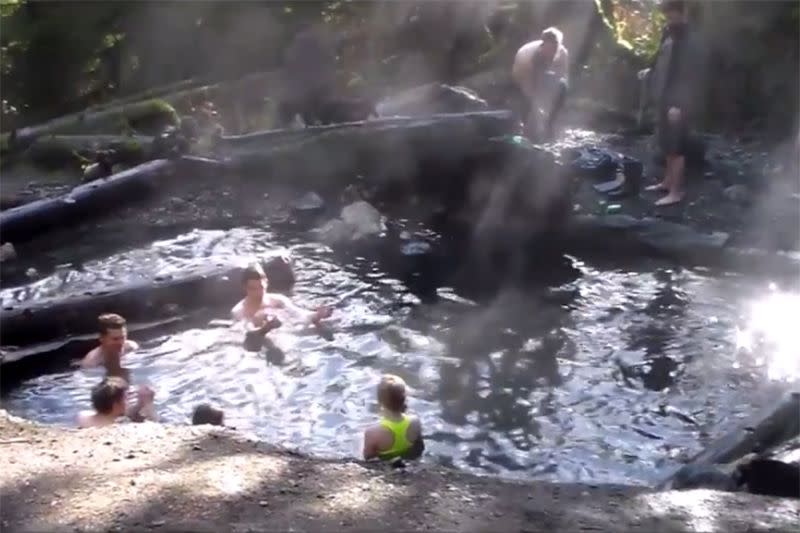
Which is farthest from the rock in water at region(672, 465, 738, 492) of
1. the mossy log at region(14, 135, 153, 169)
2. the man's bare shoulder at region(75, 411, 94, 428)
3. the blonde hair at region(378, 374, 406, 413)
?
the mossy log at region(14, 135, 153, 169)

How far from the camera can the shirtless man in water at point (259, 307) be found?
382 inches

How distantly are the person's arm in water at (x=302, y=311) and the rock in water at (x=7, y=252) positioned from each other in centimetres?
318

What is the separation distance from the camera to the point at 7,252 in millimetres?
11414

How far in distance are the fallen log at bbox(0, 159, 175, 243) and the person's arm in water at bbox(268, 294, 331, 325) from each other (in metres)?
3.12

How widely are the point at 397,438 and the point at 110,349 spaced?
3.04 metres

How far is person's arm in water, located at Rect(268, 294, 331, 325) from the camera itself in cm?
992

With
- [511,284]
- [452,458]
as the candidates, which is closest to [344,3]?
[511,284]

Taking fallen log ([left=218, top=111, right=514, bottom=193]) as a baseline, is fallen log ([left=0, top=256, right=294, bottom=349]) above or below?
below

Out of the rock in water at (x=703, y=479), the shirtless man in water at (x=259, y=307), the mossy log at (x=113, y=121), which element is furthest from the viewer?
the mossy log at (x=113, y=121)

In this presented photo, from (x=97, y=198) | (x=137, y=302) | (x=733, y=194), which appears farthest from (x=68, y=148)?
(x=733, y=194)

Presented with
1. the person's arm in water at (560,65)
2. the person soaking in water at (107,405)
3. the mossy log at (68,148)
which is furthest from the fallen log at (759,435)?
the mossy log at (68,148)

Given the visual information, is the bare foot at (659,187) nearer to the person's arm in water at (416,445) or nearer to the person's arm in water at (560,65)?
the person's arm in water at (560,65)

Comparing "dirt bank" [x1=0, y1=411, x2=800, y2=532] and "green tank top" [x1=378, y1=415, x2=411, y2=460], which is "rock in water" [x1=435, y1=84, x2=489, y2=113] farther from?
"dirt bank" [x1=0, y1=411, x2=800, y2=532]

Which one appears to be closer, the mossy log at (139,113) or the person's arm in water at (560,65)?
the person's arm in water at (560,65)
